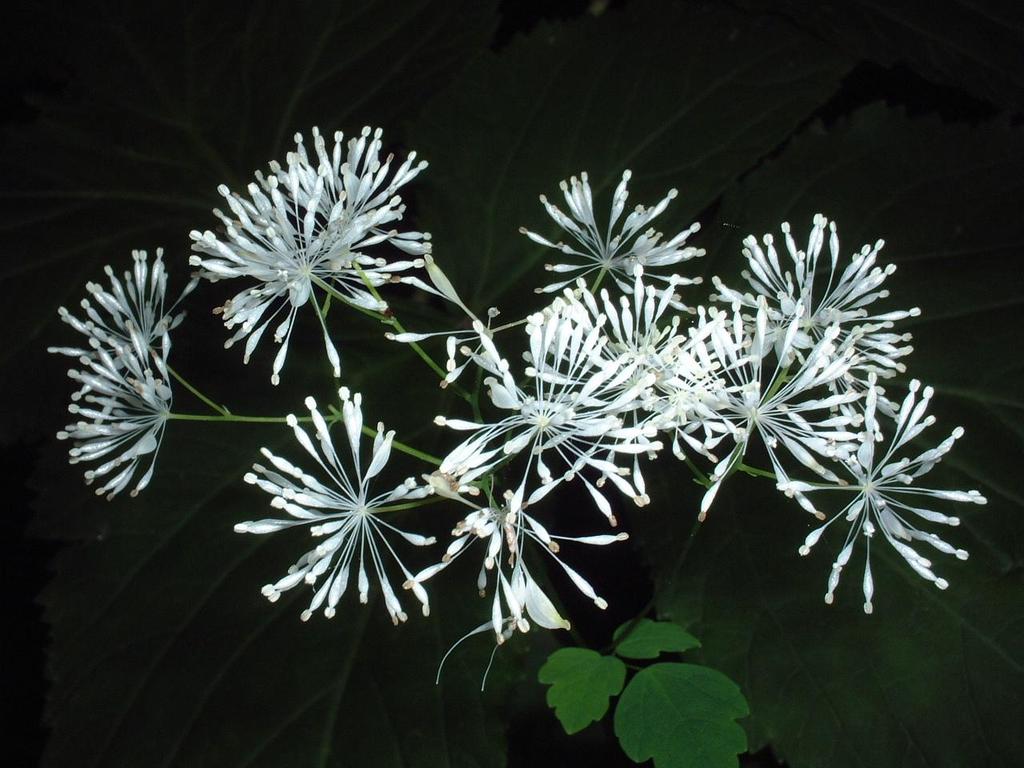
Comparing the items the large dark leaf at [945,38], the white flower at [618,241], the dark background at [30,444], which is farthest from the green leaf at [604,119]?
the white flower at [618,241]

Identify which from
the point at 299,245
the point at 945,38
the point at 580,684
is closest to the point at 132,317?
the point at 299,245

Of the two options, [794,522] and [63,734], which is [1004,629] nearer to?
[794,522]

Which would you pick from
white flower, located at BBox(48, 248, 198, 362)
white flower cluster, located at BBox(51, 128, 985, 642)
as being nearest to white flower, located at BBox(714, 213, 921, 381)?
white flower cluster, located at BBox(51, 128, 985, 642)

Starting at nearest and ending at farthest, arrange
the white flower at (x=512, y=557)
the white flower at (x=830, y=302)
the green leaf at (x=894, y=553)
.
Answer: the white flower at (x=512, y=557) < the white flower at (x=830, y=302) < the green leaf at (x=894, y=553)

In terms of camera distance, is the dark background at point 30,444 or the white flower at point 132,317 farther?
the dark background at point 30,444

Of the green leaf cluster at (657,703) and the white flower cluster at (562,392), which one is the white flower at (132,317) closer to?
the white flower cluster at (562,392)

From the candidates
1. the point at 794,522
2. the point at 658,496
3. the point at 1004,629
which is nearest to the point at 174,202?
the point at 658,496
